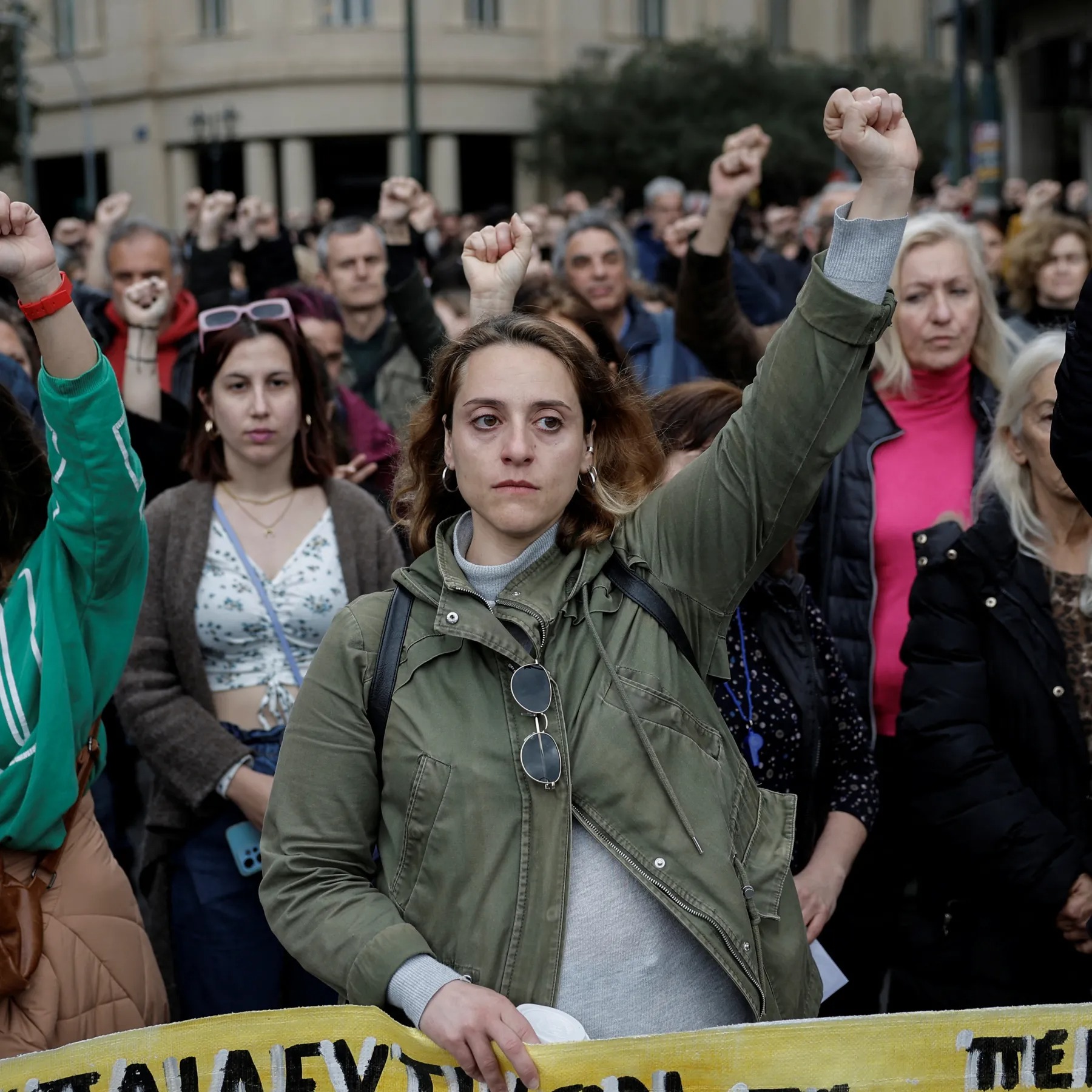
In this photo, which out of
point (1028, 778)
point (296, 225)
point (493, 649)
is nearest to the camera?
point (493, 649)

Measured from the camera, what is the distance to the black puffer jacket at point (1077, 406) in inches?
92.0

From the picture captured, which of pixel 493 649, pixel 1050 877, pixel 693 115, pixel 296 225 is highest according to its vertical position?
pixel 693 115

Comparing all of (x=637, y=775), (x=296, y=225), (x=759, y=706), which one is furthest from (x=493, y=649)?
(x=296, y=225)

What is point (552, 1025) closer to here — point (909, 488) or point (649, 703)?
point (649, 703)

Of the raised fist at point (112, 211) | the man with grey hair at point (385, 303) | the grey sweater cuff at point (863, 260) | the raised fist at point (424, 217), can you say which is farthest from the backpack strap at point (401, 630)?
the raised fist at point (112, 211)

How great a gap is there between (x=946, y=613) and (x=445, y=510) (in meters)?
1.45

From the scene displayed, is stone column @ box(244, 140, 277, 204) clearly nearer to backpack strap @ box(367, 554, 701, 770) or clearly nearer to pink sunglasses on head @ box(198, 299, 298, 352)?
pink sunglasses on head @ box(198, 299, 298, 352)

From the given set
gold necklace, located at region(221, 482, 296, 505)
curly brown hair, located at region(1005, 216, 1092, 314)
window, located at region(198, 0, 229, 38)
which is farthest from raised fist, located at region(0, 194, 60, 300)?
window, located at region(198, 0, 229, 38)

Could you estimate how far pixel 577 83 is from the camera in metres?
44.5

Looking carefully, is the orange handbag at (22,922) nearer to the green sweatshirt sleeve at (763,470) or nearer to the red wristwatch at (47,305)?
the red wristwatch at (47,305)

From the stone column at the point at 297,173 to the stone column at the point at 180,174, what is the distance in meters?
3.35

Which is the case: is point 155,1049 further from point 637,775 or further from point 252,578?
point 252,578

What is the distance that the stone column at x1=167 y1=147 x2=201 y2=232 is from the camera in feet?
157

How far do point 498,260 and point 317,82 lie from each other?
44.9 meters
